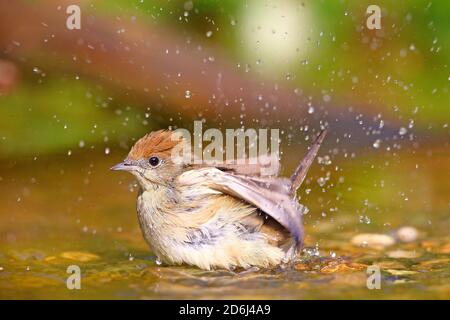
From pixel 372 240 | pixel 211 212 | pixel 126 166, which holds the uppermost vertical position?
pixel 126 166

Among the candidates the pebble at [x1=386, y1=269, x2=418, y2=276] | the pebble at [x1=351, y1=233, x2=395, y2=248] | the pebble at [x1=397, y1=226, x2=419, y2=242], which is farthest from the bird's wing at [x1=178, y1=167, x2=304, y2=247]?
the pebble at [x1=397, y1=226, x2=419, y2=242]

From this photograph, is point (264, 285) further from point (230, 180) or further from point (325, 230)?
point (325, 230)

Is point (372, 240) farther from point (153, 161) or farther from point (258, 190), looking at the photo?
point (153, 161)

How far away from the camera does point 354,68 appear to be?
8828 mm

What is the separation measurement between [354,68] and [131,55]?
2.12m

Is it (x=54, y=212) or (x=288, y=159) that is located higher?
(x=288, y=159)

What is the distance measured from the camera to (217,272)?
16.4ft

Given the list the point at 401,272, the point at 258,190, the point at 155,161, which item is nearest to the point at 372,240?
the point at 401,272

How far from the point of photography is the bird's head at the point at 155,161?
17.2 ft

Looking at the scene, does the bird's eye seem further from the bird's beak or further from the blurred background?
the blurred background

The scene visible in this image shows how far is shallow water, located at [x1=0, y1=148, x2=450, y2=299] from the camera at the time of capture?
4719 mm

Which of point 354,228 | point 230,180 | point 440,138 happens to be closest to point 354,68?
point 440,138

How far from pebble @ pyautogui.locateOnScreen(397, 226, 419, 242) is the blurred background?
0.30 ft

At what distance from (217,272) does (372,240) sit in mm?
1315
